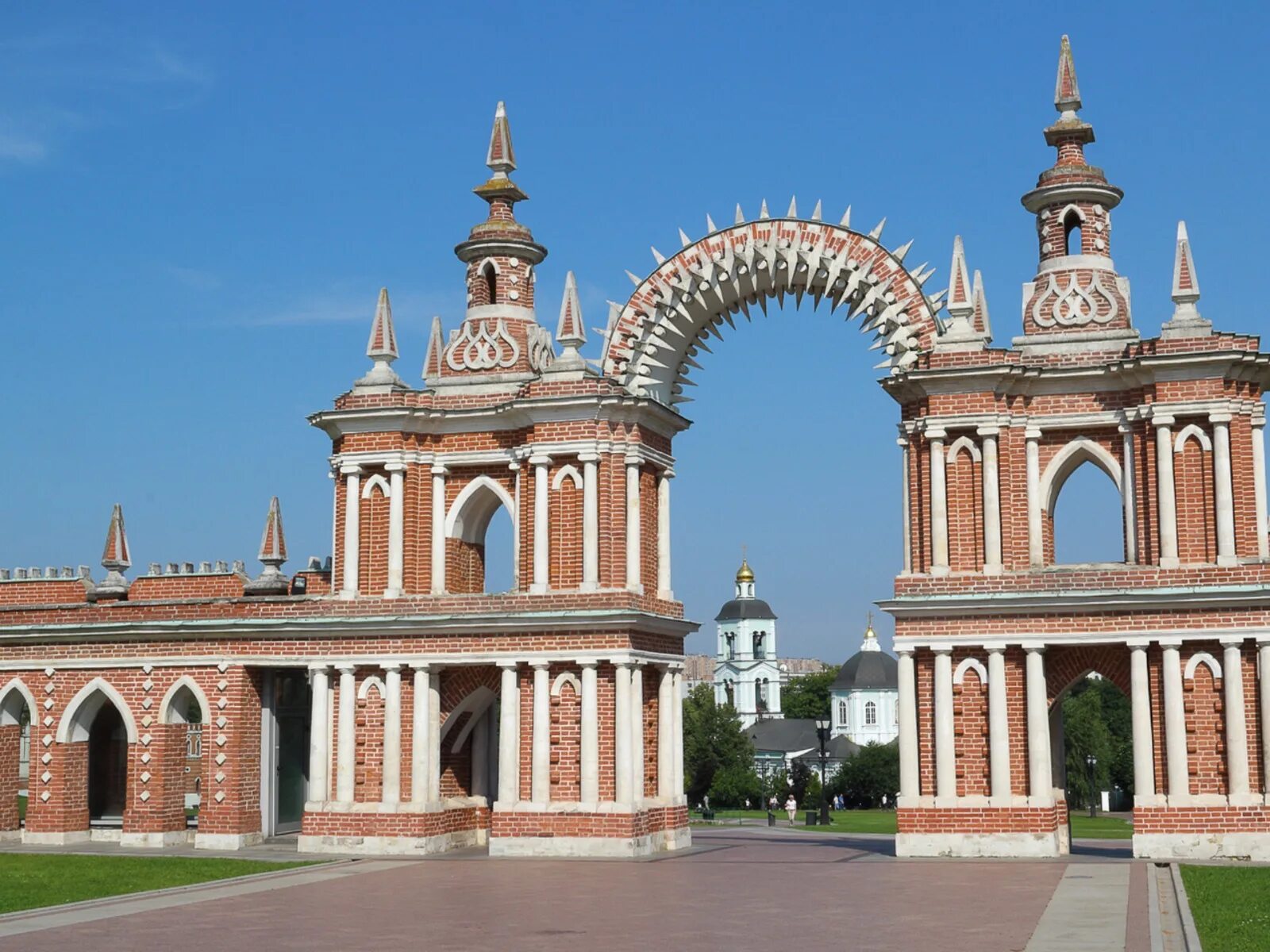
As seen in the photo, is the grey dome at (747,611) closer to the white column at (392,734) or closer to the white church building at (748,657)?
the white church building at (748,657)

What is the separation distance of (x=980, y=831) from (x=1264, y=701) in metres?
5.08

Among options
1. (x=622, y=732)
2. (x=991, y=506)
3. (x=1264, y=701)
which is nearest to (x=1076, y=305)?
(x=991, y=506)

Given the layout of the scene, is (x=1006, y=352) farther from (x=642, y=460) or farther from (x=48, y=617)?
Result: (x=48, y=617)

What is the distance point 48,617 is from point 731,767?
174 ft

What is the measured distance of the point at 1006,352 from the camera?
91.0 ft

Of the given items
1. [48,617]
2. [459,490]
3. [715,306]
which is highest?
[715,306]

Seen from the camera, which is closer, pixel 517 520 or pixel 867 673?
pixel 517 520

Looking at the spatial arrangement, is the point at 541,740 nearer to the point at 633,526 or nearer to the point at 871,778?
the point at 633,526

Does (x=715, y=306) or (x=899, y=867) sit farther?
(x=715, y=306)

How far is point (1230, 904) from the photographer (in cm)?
1909

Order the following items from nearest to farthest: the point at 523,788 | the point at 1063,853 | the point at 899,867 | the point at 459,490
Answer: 1. the point at 899,867
2. the point at 1063,853
3. the point at 523,788
4. the point at 459,490

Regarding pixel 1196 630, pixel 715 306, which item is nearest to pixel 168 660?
pixel 715 306

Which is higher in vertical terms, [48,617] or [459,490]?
[459,490]

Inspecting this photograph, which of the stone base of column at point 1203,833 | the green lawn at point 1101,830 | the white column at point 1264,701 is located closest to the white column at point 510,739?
the stone base of column at point 1203,833
